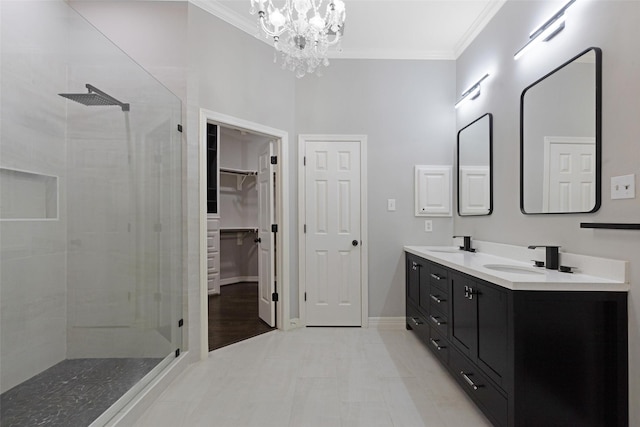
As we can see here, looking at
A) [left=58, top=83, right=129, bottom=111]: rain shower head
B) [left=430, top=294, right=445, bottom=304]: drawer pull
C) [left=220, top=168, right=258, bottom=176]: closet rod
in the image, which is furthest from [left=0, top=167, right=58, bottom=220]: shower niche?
[left=220, top=168, right=258, bottom=176]: closet rod

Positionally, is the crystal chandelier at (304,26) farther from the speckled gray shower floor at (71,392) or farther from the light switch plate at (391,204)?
the speckled gray shower floor at (71,392)

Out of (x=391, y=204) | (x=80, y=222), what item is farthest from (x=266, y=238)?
(x=80, y=222)

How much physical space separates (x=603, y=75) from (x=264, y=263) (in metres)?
3.19

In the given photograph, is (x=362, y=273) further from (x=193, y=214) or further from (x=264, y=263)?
(x=193, y=214)

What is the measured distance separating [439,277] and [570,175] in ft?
3.68

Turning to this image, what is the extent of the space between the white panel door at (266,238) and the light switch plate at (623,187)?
109 inches

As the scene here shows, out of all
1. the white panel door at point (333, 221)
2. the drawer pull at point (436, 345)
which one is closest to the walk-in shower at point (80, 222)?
the white panel door at point (333, 221)

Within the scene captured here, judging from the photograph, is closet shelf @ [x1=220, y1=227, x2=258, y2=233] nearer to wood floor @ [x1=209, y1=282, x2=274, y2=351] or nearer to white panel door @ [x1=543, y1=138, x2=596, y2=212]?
wood floor @ [x1=209, y1=282, x2=274, y2=351]

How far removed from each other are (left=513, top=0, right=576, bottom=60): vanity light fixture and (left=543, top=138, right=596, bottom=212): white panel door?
669 millimetres

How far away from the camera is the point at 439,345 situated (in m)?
2.50

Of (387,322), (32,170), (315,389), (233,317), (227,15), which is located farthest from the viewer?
(233,317)

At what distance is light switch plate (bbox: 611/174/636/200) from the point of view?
1.48 metres

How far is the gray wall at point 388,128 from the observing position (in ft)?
11.6

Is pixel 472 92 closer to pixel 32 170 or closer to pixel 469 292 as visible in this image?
pixel 469 292
